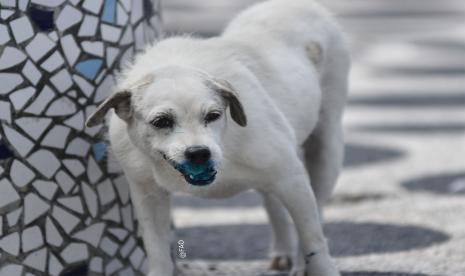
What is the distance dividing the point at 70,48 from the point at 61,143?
0.39 metres

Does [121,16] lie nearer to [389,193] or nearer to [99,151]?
[99,151]

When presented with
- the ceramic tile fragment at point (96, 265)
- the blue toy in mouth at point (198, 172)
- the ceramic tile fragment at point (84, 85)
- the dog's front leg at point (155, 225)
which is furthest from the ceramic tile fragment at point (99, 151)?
the blue toy in mouth at point (198, 172)

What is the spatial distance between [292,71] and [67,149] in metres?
0.99

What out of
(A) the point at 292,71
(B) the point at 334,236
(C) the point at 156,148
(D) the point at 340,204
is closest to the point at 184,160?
(C) the point at 156,148

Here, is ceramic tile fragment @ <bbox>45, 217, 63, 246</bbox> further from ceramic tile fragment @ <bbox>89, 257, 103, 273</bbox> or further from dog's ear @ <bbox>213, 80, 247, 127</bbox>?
dog's ear @ <bbox>213, 80, 247, 127</bbox>

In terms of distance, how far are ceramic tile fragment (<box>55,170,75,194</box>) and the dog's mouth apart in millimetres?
843

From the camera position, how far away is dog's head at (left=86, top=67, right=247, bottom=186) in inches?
149

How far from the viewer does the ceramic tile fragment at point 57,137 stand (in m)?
4.54

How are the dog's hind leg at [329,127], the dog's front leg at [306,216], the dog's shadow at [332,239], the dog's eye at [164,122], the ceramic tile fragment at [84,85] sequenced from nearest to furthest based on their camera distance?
the dog's eye at [164,122] < the dog's front leg at [306,216] < the ceramic tile fragment at [84,85] < the dog's hind leg at [329,127] < the dog's shadow at [332,239]

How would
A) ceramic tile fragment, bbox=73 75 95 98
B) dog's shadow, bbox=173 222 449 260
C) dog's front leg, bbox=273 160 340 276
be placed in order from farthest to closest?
dog's shadow, bbox=173 222 449 260
ceramic tile fragment, bbox=73 75 95 98
dog's front leg, bbox=273 160 340 276

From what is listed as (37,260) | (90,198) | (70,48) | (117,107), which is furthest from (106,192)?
(117,107)

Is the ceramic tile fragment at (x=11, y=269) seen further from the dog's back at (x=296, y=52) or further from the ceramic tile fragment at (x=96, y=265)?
the dog's back at (x=296, y=52)

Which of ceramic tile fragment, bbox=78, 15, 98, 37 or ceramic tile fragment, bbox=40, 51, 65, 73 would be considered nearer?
ceramic tile fragment, bbox=40, 51, 65, 73

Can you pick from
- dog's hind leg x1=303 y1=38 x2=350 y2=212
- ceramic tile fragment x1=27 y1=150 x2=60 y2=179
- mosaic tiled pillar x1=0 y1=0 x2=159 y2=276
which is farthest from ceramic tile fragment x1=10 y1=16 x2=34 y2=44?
dog's hind leg x1=303 y1=38 x2=350 y2=212
